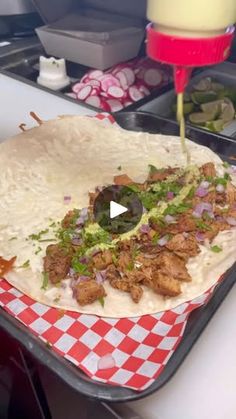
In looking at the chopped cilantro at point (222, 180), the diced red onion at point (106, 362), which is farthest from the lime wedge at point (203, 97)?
the diced red onion at point (106, 362)

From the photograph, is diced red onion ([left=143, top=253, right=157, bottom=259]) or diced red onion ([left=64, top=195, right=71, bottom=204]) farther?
diced red onion ([left=64, top=195, right=71, bottom=204])

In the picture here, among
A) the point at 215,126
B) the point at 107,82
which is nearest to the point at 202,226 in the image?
the point at 215,126

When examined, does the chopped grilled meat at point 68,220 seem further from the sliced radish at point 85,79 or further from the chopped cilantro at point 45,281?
the sliced radish at point 85,79

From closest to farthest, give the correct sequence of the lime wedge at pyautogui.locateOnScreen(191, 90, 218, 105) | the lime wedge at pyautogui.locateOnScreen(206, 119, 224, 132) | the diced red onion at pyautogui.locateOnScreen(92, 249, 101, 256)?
the diced red onion at pyautogui.locateOnScreen(92, 249, 101, 256)
the lime wedge at pyautogui.locateOnScreen(206, 119, 224, 132)
the lime wedge at pyautogui.locateOnScreen(191, 90, 218, 105)

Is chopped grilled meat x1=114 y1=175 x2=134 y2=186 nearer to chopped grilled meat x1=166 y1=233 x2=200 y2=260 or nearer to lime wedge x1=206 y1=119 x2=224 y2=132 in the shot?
chopped grilled meat x1=166 y1=233 x2=200 y2=260

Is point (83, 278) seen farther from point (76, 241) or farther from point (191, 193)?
point (191, 193)

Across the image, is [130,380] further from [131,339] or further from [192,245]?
[192,245]

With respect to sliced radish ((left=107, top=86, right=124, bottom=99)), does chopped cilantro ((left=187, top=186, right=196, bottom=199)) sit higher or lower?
higher

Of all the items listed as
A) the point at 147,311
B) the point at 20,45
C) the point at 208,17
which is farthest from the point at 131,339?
the point at 20,45

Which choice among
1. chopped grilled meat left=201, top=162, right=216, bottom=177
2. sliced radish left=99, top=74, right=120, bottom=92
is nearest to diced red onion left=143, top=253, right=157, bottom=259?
chopped grilled meat left=201, top=162, right=216, bottom=177
